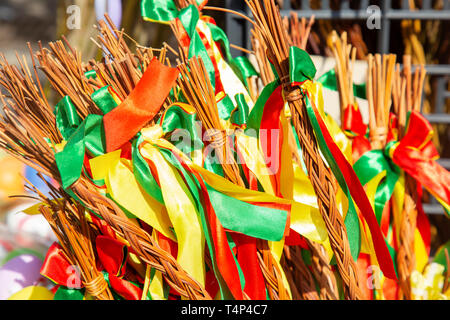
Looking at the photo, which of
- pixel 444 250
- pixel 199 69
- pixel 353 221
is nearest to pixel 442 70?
pixel 444 250

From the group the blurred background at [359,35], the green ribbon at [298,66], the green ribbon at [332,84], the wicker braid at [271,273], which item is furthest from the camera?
the blurred background at [359,35]

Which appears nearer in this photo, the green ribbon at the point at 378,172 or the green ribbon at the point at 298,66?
the green ribbon at the point at 298,66

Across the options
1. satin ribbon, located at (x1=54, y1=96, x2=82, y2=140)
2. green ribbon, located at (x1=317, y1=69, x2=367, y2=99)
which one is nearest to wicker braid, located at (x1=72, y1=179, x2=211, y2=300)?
satin ribbon, located at (x1=54, y1=96, x2=82, y2=140)

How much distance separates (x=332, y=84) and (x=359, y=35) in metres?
0.34

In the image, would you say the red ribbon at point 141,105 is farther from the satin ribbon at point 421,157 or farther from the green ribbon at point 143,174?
the satin ribbon at point 421,157

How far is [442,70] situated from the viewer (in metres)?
0.92

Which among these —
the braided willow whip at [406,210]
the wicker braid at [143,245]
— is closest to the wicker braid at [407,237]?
the braided willow whip at [406,210]

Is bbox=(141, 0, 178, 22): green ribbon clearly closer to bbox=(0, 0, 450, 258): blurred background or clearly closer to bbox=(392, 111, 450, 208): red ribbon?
bbox=(0, 0, 450, 258): blurred background

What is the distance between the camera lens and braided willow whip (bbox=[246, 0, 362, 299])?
20.2 inches

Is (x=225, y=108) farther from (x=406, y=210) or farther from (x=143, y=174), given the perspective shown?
(x=406, y=210)

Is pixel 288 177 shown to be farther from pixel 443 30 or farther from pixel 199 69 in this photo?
pixel 443 30

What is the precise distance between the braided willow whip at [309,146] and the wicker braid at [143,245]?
193 mm

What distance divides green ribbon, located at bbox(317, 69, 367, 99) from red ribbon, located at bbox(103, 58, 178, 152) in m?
0.37

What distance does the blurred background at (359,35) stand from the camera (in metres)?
0.93
